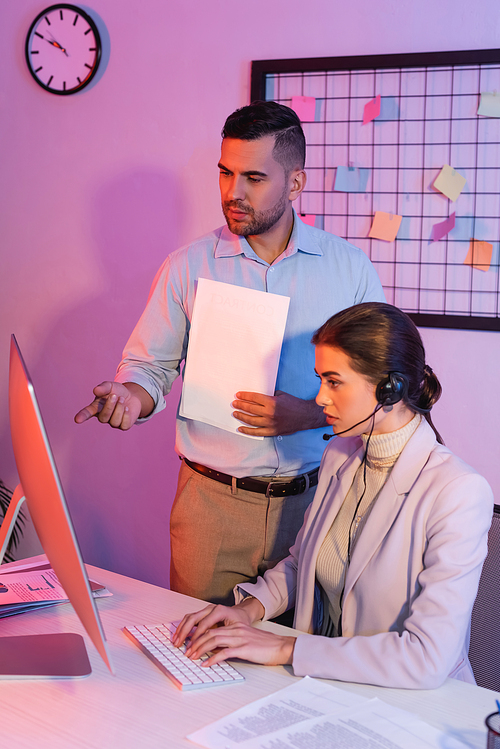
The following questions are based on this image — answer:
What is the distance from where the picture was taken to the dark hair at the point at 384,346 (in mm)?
1360

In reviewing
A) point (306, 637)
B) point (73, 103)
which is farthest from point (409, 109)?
point (306, 637)

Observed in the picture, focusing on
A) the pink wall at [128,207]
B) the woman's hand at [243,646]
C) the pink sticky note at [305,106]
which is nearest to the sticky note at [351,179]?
the pink sticky note at [305,106]

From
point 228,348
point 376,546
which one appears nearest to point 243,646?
point 376,546

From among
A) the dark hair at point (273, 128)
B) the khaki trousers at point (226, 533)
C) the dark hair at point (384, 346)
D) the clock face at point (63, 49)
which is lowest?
the khaki trousers at point (226, 533)

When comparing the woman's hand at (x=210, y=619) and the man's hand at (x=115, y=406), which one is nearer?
the woman's hand at (x=210, y=619)

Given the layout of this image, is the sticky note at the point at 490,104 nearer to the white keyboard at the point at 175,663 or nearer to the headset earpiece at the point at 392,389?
the headset earpiece at the point at 392,389

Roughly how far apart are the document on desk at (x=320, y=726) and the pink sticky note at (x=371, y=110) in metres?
1.89

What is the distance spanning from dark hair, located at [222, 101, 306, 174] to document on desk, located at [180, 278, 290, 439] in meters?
0.38

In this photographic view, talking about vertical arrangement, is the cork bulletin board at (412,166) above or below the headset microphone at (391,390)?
above

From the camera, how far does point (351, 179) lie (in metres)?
2.41

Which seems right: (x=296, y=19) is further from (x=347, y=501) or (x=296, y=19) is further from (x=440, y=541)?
(x=440, y=541)

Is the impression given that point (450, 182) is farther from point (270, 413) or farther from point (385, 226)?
point (270, 413)

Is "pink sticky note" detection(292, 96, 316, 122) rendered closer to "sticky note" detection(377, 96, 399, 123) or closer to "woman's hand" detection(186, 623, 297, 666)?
"sticky note" detection(377, 96, 399, 123)

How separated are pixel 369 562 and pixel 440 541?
166 millimetres
